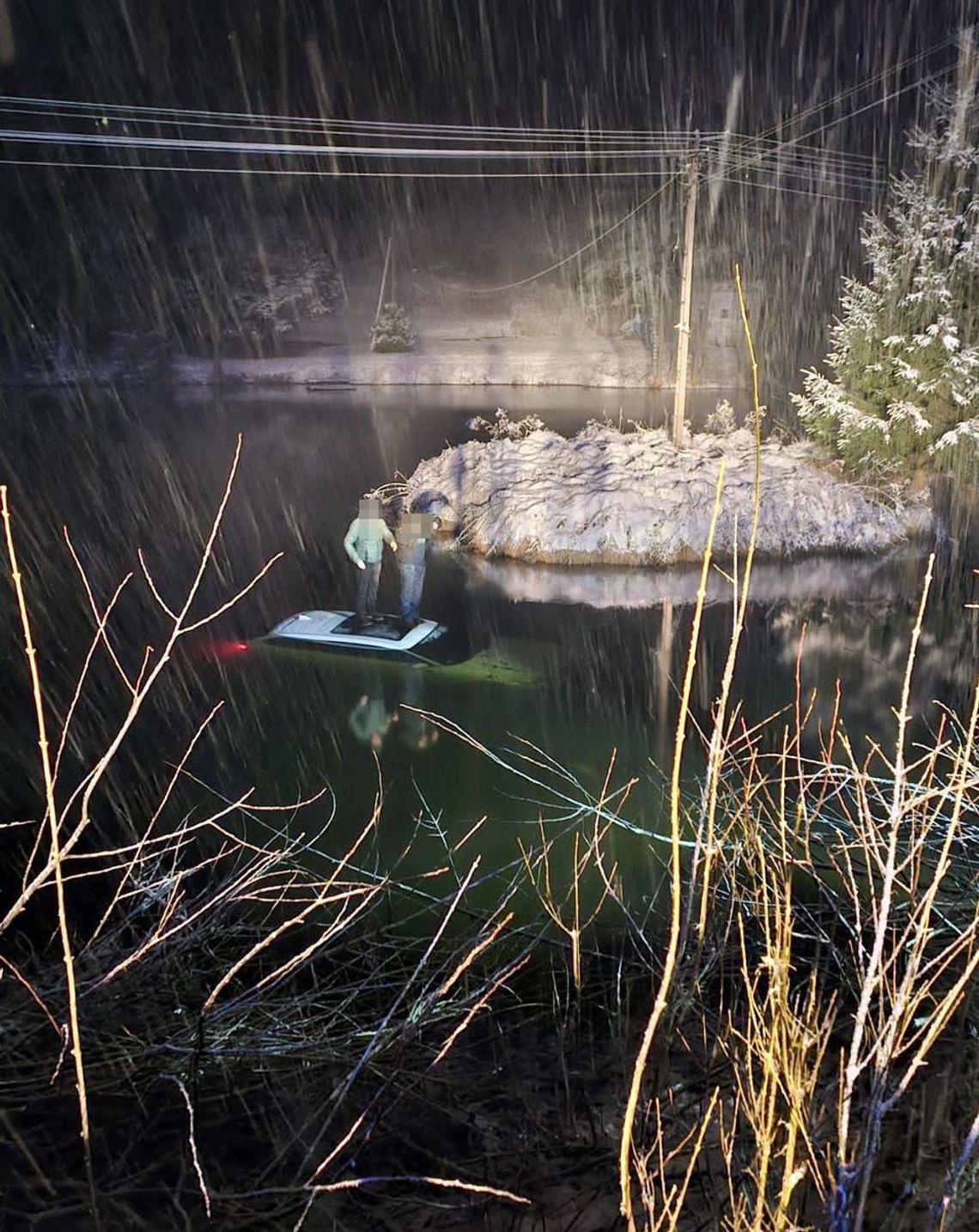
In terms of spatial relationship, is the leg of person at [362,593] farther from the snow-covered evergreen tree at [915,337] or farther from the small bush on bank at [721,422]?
the snow-covered evergreen tree at [915,337]

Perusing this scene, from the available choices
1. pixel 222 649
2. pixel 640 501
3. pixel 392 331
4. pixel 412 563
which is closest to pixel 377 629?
pixel 412 563

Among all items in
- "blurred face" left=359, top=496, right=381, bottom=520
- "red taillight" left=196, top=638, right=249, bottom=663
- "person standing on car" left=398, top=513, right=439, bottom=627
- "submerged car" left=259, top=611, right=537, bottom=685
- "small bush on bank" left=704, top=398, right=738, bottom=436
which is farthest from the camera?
"small bush on bank" left=704, top=398, right=738, bottom=436

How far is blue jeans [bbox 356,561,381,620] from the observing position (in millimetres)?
3816

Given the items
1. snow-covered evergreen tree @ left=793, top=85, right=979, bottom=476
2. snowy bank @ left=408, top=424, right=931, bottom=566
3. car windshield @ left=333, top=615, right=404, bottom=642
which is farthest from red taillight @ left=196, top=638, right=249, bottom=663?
snow-covered evergreen tree @ left=793, top=85, right=979, bottom=476

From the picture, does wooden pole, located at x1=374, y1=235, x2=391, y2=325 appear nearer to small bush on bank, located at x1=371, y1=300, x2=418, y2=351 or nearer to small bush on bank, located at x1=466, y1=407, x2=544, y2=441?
small bush on bank, located at x1=371, y1=300, x2=418, y2=351

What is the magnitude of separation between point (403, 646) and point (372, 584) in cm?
37

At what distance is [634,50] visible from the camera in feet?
A: 14.1

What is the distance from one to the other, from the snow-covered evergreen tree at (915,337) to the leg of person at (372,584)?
9.88ft

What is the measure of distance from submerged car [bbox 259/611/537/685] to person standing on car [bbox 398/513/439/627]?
88 mm

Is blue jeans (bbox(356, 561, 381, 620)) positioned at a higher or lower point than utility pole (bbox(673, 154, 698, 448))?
lower

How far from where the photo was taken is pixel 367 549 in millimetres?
3777

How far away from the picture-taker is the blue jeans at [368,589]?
12.5ft

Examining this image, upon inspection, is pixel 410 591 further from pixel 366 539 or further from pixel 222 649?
pixel 222 649

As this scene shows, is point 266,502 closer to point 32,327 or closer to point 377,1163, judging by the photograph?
point 32,327
